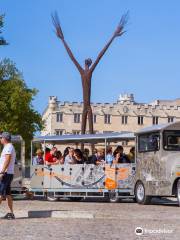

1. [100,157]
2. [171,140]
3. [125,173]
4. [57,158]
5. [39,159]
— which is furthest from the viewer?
[39,159]

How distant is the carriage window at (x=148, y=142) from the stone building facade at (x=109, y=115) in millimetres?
102064

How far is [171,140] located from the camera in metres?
23.5

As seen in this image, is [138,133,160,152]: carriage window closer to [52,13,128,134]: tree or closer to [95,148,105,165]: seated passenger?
[95,148,105,165]: seated passenger

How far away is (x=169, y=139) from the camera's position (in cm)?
2347

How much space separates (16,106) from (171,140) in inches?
1535

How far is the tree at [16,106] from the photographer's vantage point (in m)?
60.6

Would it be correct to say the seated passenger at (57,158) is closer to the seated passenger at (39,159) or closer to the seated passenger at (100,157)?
the seated passenger at (39,159)

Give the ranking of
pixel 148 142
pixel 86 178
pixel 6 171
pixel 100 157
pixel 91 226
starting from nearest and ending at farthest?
pixel 91 226 < pixel 6 171 < pixel 148 142 < pixel 86 178 < pixel 100 157

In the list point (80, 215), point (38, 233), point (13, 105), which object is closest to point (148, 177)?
point (80, 215)

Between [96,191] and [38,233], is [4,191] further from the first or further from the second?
[96,191]

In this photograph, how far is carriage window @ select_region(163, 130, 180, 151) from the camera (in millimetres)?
23359

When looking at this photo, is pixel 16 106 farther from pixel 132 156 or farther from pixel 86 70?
pixel 132 156

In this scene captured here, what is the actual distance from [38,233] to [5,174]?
3.53 m

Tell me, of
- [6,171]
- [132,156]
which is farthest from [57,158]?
[6,171]
